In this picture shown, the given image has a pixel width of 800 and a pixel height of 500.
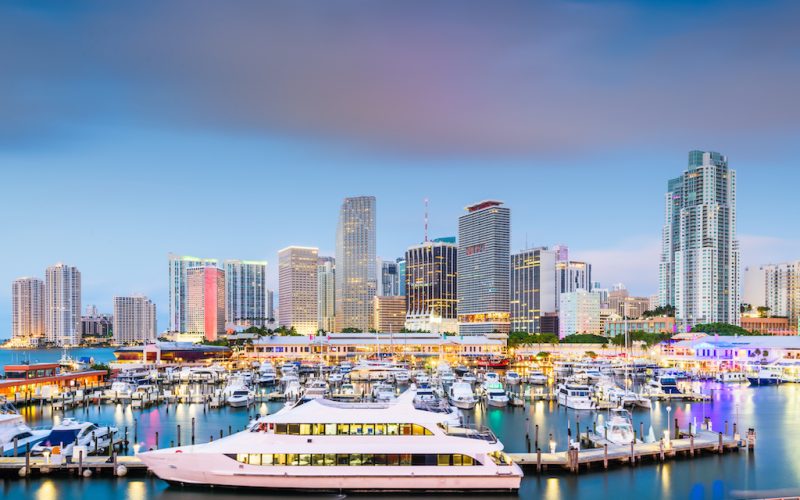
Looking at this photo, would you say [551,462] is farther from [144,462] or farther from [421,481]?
[144,462]

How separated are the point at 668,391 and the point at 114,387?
62536 millimetres

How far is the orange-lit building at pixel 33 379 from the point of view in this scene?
71625 millimetres

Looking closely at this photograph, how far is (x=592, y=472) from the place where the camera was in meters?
37.5

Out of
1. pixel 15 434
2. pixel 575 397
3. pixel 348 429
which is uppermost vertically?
pixel 348 429

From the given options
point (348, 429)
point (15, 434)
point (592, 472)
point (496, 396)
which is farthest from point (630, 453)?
point (15, 434)

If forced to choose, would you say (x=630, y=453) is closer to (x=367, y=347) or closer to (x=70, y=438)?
(x=70, y=438)

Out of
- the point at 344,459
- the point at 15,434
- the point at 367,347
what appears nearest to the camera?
the point at 344,459

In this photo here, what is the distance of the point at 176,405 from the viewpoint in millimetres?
71000

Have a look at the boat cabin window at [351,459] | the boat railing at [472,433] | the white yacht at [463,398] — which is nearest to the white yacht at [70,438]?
the boat cabin window at [351,459]

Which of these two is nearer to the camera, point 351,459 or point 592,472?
point 351,459

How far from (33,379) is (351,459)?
2200 inches

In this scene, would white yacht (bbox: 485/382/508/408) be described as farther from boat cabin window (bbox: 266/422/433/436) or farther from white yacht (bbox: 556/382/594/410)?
boat cabin window (bbox: 266/422/433/436)

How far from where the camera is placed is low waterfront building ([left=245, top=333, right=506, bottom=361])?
144750mm

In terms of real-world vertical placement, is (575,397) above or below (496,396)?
above
